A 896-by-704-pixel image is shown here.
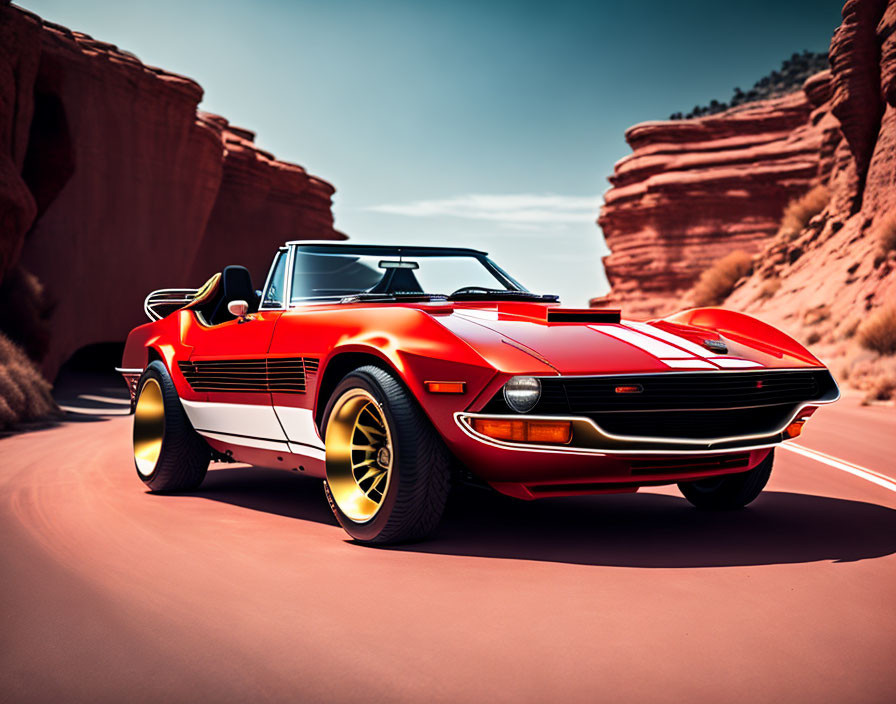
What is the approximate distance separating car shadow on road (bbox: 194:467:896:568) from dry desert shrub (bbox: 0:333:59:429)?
7.06 meters

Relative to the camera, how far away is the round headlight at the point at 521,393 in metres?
4.04

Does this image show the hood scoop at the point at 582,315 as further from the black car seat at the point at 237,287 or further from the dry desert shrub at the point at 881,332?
the dry desert shrub at the point at 881,332

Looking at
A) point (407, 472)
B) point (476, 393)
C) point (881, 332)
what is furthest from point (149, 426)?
point (881, 332)

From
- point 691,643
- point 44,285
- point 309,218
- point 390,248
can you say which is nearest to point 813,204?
point 309,218

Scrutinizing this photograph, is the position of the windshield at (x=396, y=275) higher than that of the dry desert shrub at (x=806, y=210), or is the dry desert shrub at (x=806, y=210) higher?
the dry desert shrub at (x=806, y=210)

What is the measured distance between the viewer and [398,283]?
605 centimetres

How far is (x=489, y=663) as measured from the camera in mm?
2764

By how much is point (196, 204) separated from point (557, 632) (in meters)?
31.3

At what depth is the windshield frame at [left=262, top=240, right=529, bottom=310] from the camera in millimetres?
5701

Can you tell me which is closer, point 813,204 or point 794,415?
point 794,415

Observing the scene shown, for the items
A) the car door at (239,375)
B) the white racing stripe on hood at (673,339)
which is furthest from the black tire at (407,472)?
the white racing stripe on hood at (673,339)

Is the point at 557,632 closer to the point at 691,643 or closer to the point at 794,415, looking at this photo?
the point at 691,643

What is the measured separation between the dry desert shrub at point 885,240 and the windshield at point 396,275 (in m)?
19.9

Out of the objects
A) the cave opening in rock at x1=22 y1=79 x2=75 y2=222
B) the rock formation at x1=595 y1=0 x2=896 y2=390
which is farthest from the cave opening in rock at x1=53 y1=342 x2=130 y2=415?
the rock formation at x1=595 y1=0 x2=896 y2=390
